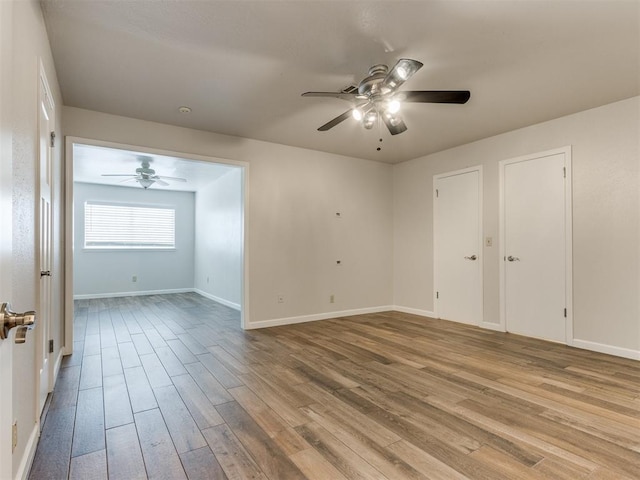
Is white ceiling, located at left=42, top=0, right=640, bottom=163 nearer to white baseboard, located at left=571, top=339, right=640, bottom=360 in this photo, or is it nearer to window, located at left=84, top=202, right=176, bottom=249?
white baseboard, located at left=571, top=339, right=640, bottom=360

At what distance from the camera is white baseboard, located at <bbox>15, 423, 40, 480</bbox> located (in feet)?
→ 5.15

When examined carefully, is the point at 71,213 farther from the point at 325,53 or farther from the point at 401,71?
the point at 401,71

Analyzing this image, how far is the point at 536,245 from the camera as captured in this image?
410 cm

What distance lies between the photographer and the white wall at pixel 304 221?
14.3ft

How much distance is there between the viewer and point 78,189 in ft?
23.7

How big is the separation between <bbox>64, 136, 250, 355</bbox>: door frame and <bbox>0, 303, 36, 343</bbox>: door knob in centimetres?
317

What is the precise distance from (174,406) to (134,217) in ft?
21.5

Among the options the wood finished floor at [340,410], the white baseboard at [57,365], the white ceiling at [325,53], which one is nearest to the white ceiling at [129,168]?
the white ceiling at [325,53]

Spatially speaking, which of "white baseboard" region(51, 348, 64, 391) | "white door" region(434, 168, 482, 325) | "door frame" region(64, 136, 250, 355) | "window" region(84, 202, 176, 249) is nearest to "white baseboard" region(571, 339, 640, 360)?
"white door" region(434, 168, 482, 325)

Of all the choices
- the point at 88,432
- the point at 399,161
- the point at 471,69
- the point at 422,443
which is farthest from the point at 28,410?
the point at 399,161

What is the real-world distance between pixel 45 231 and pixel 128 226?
5768mm

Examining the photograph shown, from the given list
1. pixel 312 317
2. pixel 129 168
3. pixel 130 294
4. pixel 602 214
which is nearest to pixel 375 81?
pixel 602 214

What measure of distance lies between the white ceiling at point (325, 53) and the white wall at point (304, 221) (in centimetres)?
53

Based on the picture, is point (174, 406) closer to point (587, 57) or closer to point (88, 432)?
point (88, 432)
